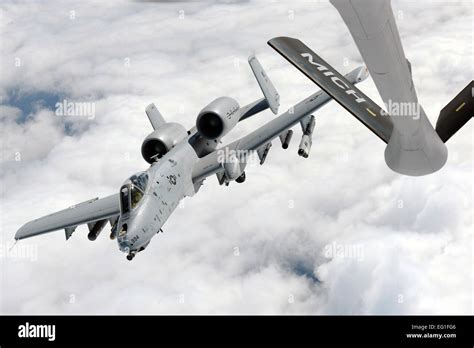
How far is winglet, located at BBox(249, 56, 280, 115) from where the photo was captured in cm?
2870

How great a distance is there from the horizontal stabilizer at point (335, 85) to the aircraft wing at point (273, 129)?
8.32 meters

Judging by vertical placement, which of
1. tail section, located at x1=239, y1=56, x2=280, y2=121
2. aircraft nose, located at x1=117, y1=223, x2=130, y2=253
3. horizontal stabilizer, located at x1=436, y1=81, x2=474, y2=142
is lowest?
aircraft nose, located at x1=117, y1=223, x2=130, y2=253

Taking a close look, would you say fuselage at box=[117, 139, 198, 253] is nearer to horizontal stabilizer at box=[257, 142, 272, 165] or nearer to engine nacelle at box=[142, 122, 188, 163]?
engine nacelle at box=[142, 122, 188, 163]

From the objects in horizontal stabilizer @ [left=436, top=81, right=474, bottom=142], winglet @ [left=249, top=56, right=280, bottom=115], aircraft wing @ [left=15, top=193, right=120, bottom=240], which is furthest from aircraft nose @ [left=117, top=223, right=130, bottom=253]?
horizontal stabilizer @ [left=436, top=81, right=474, bottom=142]

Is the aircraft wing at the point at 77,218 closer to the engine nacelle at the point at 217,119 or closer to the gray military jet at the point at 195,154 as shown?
the gray military jet at the point at 195,154

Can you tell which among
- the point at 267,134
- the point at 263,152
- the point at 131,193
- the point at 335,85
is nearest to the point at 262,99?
the point at 263,152

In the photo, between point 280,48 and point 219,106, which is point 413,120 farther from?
point 219,106

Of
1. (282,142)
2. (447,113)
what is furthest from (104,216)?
(447,113)

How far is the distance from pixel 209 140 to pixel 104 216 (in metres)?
6.77

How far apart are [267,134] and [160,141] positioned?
538 cm

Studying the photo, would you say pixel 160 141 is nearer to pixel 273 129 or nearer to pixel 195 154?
pixel 195 154

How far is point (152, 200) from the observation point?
74.5ft

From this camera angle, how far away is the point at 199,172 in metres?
26.7

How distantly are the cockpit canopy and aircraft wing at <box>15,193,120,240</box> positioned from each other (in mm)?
3282
